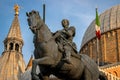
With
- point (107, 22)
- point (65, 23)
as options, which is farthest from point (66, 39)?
point (107, 22)

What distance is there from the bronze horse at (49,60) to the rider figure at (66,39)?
12cm

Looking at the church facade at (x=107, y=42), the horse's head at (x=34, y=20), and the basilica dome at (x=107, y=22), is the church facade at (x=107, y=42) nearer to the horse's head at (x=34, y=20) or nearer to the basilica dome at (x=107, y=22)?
the basilica dome at (x=107, y=22)

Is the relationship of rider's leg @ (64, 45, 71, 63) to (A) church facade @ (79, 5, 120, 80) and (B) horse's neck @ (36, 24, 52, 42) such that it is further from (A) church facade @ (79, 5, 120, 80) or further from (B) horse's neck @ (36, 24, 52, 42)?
(A) church facade @ (79, 5, 120, 80)

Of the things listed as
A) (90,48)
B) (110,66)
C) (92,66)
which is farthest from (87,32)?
(92,66)

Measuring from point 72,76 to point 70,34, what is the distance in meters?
1.00

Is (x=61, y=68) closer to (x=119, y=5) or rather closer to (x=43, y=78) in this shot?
(x=43, y=78)

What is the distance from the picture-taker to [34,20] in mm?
9484

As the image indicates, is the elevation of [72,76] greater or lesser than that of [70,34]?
lesser

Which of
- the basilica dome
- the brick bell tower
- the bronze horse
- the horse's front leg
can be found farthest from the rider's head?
the brick bell tower

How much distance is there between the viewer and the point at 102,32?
178ft

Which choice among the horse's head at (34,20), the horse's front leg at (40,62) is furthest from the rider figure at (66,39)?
the horse's head at (34,20)

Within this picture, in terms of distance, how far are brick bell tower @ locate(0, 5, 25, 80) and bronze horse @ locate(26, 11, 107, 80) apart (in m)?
45.8

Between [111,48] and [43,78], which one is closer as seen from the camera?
[43,78]

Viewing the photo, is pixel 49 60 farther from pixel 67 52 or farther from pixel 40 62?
pixel 67 52
